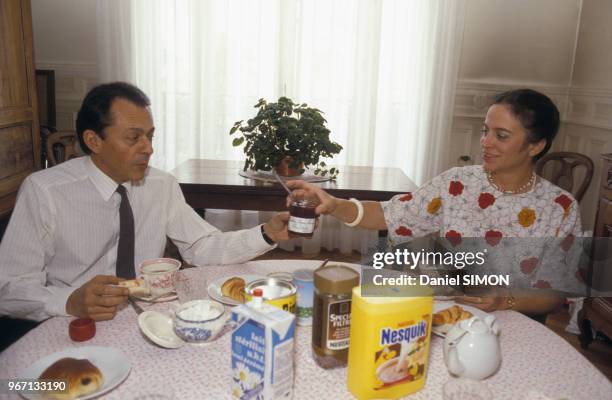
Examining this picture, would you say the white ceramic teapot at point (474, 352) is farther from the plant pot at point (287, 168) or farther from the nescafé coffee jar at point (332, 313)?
the plant pot at point (287, 168)

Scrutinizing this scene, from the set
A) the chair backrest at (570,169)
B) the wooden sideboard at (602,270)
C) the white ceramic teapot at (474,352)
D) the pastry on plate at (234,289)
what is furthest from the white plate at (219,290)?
the chair backrest at (570,169)

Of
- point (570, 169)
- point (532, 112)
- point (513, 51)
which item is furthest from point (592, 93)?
point (532, 112)

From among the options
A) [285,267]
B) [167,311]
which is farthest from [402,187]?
[167,311]

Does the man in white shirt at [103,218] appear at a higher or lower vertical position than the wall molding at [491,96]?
lower

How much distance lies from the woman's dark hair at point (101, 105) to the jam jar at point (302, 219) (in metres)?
0.70

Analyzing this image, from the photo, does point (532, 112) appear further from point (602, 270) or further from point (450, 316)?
point (602, 270)

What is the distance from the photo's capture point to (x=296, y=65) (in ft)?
12.4

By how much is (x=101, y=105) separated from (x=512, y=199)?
134cm

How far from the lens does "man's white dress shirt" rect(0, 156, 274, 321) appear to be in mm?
1279

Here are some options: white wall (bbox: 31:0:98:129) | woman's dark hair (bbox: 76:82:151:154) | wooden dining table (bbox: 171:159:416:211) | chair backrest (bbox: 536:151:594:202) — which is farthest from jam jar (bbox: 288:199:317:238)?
white wall (bbox: 31:0:98:129)

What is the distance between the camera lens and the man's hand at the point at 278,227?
59.6 inches

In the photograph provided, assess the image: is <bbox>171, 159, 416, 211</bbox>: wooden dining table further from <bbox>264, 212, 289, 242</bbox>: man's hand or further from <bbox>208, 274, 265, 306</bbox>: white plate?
<bbox>208, 274, 265, 306</bbox>: white plate

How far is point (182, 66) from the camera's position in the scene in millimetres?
3773

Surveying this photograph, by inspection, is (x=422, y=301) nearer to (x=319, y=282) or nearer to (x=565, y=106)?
(x=319, y=282)
